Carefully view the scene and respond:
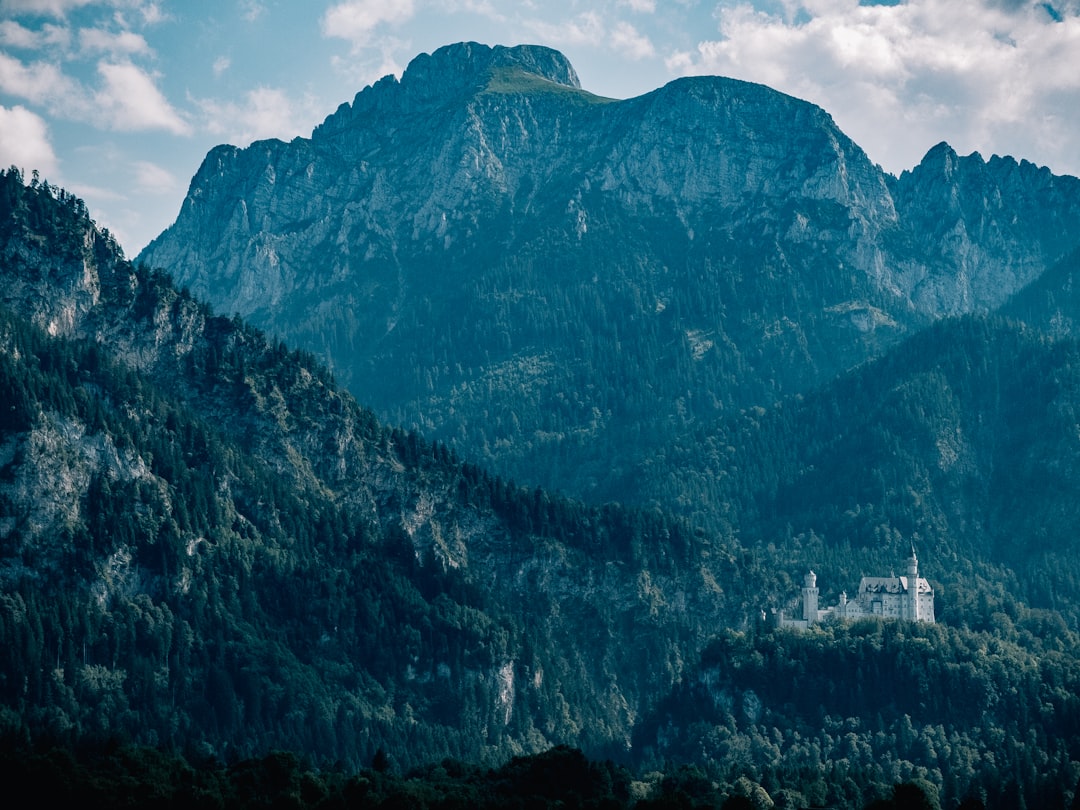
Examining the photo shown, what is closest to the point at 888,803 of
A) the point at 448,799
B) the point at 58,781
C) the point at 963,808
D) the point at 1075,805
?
the point at 963,808

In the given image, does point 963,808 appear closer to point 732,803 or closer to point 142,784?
point 732,803

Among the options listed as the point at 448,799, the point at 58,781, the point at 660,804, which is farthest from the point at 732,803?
the point at 58,781

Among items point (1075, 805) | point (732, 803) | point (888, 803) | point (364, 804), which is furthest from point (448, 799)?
point (1075, 805)

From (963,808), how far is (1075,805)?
1666cm

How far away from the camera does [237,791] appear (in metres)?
197

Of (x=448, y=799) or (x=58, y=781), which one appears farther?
(x=448, y=799)

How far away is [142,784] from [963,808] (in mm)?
72605

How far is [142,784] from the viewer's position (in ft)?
625

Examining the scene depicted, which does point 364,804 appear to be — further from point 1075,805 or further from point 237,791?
point 1075,805

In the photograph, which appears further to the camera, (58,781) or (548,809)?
(548,809)

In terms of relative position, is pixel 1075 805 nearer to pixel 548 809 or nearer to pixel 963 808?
pixel 963 808

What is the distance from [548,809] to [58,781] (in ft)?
147

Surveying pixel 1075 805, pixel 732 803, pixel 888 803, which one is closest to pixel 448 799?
pixel 732 803

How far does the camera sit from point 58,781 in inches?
7239
